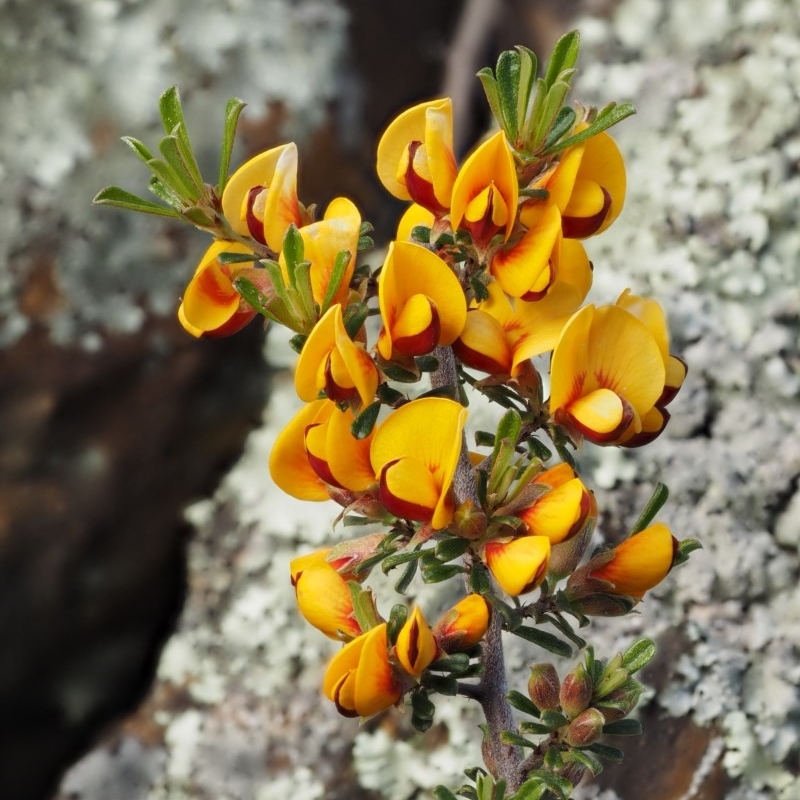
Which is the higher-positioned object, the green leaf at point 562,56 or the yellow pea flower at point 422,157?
the green leaf at point 562,56

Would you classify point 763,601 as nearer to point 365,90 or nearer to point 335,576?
point 335,576

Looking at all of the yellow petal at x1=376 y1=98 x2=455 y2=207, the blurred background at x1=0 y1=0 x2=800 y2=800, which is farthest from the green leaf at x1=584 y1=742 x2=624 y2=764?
the blurred background at x1=0 y1=0 x2=800 y2=800

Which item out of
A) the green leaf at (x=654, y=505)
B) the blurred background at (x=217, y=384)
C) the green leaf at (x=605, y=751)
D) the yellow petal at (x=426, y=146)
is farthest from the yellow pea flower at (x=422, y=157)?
the blurred background at (x=217, y=384)

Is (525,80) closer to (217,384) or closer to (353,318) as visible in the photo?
(353,318)

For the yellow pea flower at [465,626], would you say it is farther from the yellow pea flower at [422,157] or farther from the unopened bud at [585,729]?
the yellow pea flower at [422,157]

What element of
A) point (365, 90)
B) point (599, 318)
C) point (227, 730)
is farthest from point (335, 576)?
point (365, 90)

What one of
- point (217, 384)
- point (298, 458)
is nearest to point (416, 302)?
point (298, 458)
